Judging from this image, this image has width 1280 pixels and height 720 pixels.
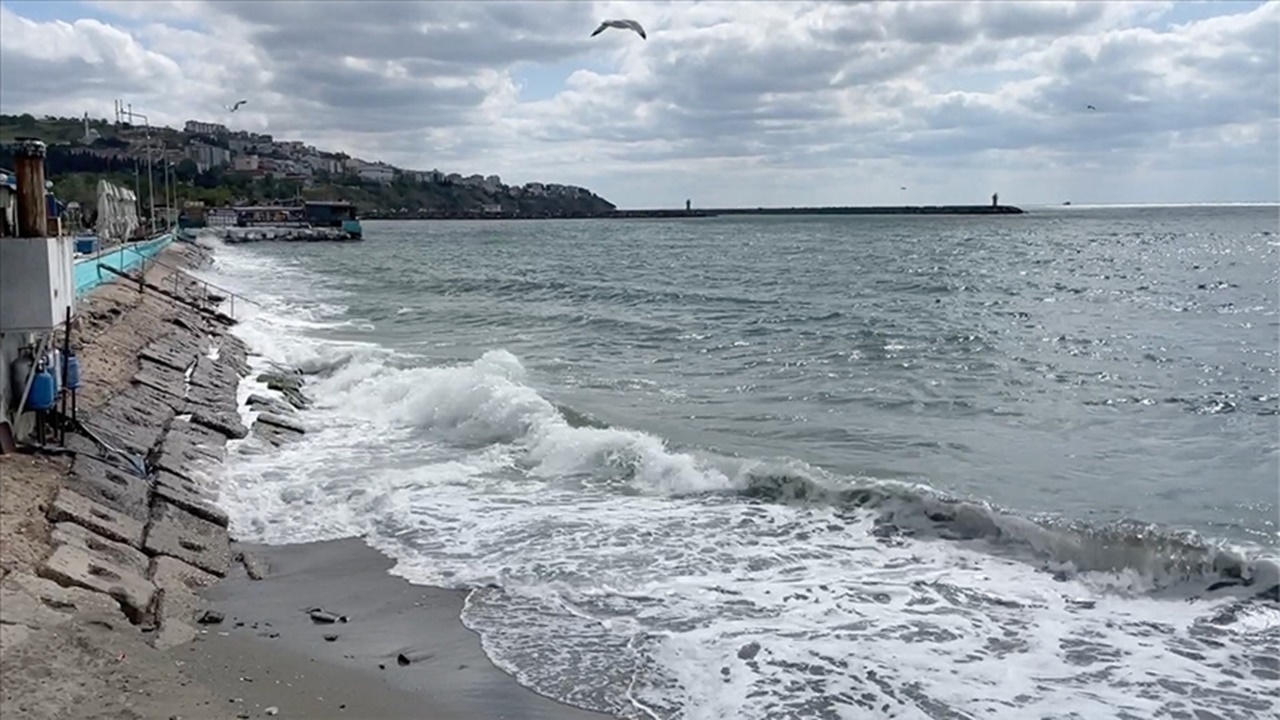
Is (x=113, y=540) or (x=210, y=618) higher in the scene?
(x=113, y=540)

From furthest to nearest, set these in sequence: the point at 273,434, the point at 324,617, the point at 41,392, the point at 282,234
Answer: the point at 282,234 → the point at 273,434 → the point at 41,392 → the point at 324,617

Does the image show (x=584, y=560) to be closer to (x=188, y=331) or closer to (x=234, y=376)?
(x=234, y=376)

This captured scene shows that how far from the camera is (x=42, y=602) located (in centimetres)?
665

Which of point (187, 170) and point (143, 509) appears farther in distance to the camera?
point (187, 170)

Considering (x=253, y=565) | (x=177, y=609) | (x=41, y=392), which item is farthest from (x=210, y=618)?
(x=41, y=392)

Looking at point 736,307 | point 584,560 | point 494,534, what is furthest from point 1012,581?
point 736,307

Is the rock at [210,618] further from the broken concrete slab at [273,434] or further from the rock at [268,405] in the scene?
the rock at [268,405]

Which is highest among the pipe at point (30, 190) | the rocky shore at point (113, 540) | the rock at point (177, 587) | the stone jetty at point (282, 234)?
the pipe at point (30, 190)

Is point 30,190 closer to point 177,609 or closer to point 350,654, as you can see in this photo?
point 177,609

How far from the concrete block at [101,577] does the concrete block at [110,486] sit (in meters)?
1.49

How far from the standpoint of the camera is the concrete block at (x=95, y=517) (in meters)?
8.29

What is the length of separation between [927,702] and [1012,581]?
110 inches

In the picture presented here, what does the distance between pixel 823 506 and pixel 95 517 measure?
23.4 ft

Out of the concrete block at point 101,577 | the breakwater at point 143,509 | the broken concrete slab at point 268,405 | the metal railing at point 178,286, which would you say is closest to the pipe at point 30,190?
the breakwater at point 143,509
